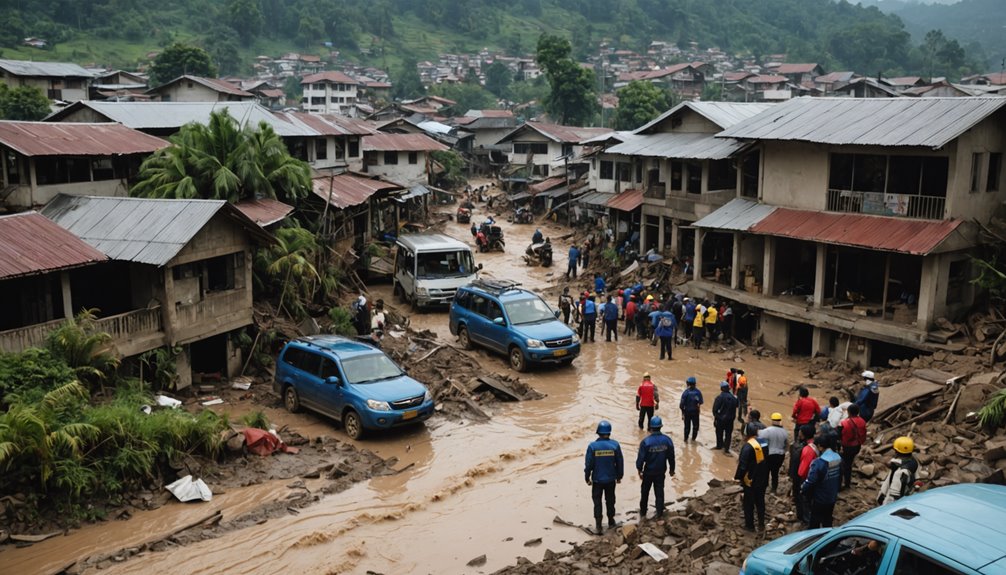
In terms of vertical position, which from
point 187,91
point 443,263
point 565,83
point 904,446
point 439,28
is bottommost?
point 443,263

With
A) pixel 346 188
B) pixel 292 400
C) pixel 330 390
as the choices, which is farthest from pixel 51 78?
pixel 330 390

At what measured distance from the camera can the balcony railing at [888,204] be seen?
66.7 feet

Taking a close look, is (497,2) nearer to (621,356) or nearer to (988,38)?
(988,38)

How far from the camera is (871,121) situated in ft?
71.8

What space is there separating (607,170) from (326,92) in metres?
59.0

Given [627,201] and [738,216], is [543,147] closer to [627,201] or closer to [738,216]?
[627,201]

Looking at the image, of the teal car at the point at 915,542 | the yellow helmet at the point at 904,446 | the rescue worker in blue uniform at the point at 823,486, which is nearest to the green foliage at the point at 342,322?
the rescue worker in blue uniform at the point at 823,486

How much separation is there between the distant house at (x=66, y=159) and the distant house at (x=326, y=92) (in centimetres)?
6760

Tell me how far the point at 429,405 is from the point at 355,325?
7.19 metres

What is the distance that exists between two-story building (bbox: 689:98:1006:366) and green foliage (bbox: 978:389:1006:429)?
210 inches

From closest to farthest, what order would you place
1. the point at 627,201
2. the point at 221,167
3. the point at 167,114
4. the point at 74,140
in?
1. the point at 221,167
2. the point at 74,140
3. the point at 167,114
4. the point at 627,201

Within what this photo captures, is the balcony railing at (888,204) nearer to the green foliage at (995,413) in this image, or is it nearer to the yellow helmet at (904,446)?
the green foliage at (995,413)

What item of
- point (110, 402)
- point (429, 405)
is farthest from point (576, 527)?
point (110, 402)

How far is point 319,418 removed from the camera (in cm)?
1744
